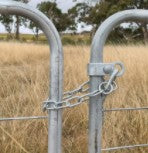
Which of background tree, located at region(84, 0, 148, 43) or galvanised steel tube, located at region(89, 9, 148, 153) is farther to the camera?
background tree, located at region(84, 0, 148, 43)

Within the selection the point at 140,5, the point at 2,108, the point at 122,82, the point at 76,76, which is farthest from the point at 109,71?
the point at 140,5

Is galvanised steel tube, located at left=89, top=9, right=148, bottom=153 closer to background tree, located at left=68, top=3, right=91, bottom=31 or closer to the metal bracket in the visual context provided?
the metal bracket

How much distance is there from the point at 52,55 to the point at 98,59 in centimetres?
13

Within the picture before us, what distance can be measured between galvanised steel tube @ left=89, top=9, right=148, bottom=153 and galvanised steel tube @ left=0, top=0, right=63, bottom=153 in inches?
3.7

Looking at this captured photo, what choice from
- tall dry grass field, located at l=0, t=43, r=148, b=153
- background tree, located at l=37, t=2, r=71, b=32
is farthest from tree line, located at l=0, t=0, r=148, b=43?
tall dry grass field, located at l=0, t=43, r=148, b=153

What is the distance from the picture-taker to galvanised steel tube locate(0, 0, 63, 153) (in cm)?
112

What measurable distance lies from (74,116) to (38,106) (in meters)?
0.22

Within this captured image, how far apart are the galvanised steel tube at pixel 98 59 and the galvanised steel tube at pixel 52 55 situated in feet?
0.30

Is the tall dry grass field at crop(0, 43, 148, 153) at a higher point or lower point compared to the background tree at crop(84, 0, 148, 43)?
lower

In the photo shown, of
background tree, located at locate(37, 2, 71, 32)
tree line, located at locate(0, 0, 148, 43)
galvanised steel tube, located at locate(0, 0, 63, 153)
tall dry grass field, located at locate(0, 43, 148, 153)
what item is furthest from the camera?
background tree, located at locate(37, 2, 71, 32)

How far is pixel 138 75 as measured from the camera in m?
3.11

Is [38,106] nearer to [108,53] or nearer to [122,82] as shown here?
[122,82]

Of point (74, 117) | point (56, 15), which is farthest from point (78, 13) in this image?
point (74, 117)

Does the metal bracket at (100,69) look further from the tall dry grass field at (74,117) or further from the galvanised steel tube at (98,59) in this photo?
the tall dry grass field at (74,117)
